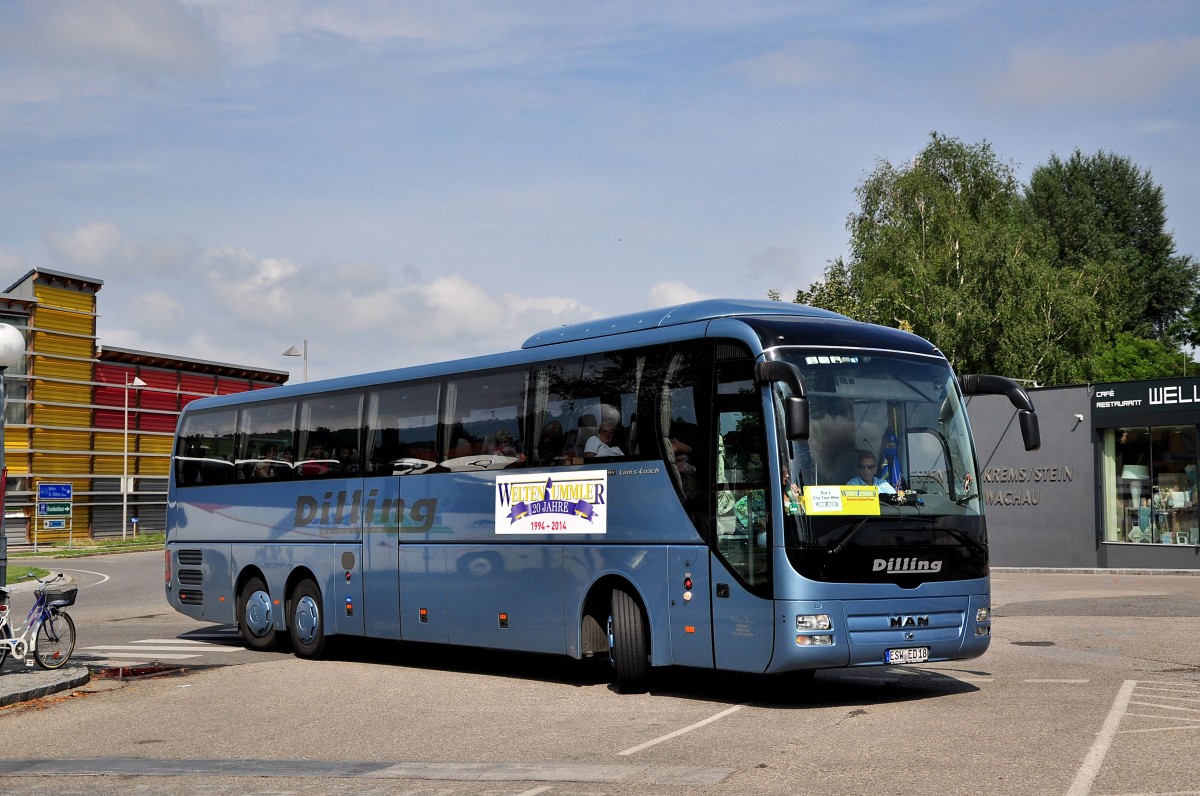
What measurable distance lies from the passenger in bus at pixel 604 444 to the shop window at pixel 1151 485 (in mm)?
24463

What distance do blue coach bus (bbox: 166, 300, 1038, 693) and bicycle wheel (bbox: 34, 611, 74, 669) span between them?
301 cm

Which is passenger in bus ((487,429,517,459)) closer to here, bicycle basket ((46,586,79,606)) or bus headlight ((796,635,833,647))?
bus headlight ((796,635,833,647))

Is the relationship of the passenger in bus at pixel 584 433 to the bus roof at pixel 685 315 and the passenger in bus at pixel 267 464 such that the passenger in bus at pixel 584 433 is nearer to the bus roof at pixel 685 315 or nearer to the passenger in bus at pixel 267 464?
the bus roof at pixel 685 315

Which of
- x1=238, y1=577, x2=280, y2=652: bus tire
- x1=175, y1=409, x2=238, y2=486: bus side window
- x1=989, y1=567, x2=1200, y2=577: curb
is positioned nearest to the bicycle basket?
x1=238, y1=577, x2=280, y2=652: bus tire

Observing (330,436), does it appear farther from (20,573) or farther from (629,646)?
(20,573)

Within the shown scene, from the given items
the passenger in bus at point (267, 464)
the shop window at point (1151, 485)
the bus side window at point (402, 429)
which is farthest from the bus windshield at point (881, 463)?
the shop window at point (1151, 485)

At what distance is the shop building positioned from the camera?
33656 mm

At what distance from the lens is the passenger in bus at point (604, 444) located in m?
13.0

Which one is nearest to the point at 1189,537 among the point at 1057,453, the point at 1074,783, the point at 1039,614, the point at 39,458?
the point at 1057,453

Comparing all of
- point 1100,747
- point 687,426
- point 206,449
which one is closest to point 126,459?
point 206,449

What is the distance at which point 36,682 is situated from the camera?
1378cm

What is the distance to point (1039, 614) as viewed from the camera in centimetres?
2039

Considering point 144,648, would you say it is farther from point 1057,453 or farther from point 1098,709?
point 1057,453

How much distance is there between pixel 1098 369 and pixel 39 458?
45.6 metres
